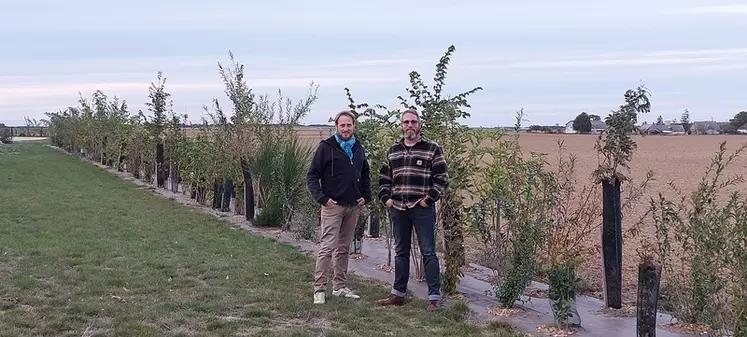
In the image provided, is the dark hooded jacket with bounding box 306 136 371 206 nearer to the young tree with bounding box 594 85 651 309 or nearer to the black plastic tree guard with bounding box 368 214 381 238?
the young tree with bounding box 594 85 651 309

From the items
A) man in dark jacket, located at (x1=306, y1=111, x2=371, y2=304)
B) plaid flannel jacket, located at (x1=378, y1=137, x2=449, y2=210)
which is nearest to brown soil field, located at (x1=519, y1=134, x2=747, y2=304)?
plaid flannel jacket, located at (x1=378, y1=137, x2=449, y2=210)

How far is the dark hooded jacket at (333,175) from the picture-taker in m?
6.75

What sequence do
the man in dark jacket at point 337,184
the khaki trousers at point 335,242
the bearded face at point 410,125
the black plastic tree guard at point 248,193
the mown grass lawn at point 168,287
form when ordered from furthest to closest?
the black plastic tree guard at point 248,193
the khaki trousers at point 335,242
the man in dark jacket at point 337,184
the bearded face at point 410,125
the mown grass lawn at point 168,287

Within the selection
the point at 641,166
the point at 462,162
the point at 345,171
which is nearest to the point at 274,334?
the point at 345,171

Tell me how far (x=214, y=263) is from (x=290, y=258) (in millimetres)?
876

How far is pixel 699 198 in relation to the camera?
5809mm

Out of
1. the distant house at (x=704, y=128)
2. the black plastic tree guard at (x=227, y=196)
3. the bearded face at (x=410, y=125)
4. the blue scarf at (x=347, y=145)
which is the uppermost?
the distant house at (x=704, y=128)

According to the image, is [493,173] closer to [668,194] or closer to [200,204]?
[200,204]

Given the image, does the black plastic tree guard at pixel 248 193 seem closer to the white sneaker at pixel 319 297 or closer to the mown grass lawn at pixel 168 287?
the mown grass lawn at pixel 168 287

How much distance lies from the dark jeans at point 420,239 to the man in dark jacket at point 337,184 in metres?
0.38

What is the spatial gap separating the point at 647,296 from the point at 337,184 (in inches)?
106

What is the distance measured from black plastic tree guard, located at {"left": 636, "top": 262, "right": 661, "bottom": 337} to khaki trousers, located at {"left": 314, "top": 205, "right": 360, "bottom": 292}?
8.51 ft

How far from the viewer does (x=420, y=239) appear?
21.6 ft

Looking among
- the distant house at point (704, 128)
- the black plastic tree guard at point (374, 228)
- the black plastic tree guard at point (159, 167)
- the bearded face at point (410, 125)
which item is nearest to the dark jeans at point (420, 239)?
the bearded face at point (410, 125)
